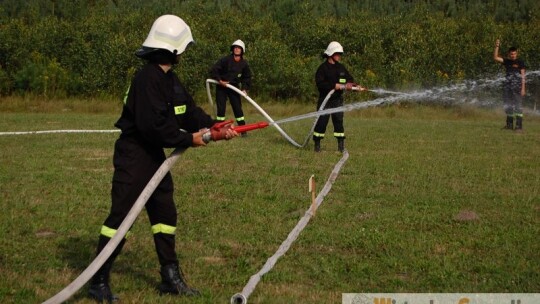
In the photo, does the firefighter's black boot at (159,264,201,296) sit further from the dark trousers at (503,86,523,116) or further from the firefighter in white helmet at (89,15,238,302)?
the dark trousers at (503,86,523,116)

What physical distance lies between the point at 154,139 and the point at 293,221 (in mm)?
2974

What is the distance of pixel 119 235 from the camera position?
5.36 metres

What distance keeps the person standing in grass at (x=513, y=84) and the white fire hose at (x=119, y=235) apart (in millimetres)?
14219

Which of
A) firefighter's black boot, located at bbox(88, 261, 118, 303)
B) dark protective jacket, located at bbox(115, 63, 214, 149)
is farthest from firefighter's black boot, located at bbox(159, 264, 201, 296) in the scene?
dark protective jacket, located at bbox(115, 63, 214, 149)

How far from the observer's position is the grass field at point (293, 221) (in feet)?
20.2

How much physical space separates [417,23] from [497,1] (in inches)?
331

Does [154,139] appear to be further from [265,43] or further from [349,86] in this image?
[265,43]

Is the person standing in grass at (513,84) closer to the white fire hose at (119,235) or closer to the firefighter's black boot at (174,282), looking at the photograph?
the firefighter's black boot at (174,282)

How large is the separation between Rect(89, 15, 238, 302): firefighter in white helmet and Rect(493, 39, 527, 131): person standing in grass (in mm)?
13928

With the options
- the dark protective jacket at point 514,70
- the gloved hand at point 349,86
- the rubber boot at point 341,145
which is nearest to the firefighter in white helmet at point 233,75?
the rubber boot at point 341,145

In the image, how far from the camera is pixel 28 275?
6270 millimetres

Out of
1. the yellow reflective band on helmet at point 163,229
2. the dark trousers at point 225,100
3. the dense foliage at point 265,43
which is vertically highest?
the yellow reflective band on helmet at point 163,229

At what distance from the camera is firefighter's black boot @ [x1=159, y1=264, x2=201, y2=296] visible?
5.78 metres

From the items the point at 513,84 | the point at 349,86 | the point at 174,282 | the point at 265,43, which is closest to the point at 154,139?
the point at 174,282
